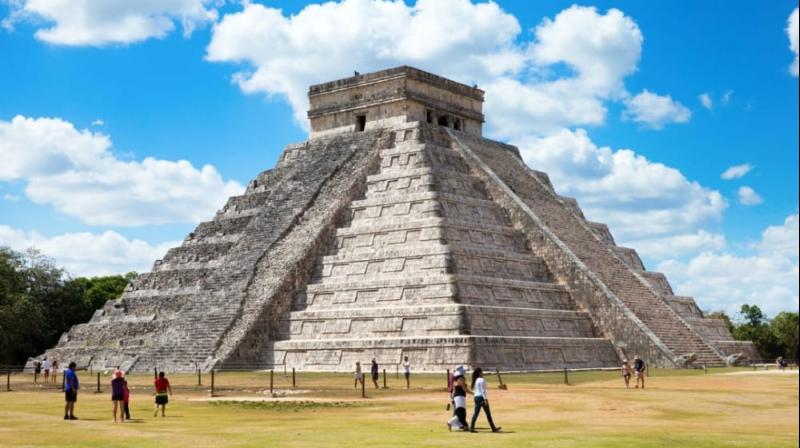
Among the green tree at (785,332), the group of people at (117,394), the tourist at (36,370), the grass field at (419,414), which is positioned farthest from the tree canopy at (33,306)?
the green tree at (785,332)

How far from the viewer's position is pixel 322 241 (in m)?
39.7

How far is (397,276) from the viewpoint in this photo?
118 feet

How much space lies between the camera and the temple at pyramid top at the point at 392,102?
45344 millimetres

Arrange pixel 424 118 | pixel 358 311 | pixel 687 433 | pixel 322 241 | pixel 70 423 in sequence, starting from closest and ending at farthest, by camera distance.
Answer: pixel 687 433 → pixel 70 423 → pixel 358 311 → pixel 322 241 → pixel 424 118

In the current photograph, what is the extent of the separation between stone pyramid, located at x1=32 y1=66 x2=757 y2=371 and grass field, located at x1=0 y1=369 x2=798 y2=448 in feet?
9.13

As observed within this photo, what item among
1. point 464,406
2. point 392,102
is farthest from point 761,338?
point 464,406

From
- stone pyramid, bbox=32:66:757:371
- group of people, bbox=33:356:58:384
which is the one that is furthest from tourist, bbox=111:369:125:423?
group of people, bbox=33:356:58:384

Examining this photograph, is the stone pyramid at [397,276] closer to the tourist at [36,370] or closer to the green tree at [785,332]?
→ the tourist at [36,370]

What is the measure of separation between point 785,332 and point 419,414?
41.2 metres

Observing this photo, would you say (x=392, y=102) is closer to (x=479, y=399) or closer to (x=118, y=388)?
(x=118, y=388)

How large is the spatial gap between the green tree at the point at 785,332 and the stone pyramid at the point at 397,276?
13.5 meters

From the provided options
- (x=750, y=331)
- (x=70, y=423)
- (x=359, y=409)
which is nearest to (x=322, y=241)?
(x=359, y=409)

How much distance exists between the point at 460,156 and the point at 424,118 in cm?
313

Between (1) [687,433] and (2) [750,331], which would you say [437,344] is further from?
(2) [750,331]
